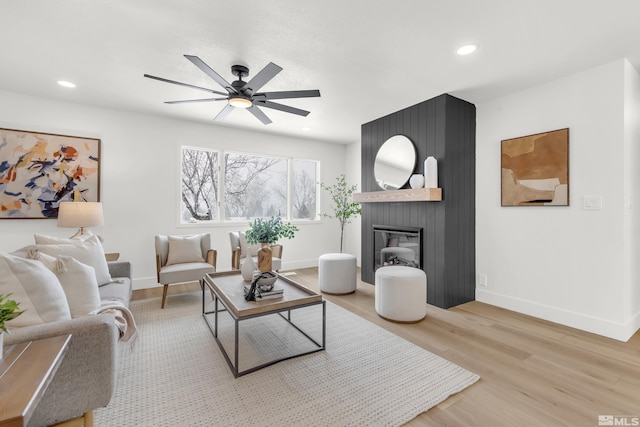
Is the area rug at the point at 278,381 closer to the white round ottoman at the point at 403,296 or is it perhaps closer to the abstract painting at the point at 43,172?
the white round ottoman at the point at 403,296

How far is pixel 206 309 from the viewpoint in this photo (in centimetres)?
328

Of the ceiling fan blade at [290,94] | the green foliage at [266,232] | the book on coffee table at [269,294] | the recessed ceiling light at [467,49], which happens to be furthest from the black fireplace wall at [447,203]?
the book on coffee table at [269,294]

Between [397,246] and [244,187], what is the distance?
9.25ft

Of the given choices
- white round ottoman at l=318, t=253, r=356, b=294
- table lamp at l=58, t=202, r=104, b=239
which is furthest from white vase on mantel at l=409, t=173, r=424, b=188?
table lamp at l=58, t=202, r=104, b=239

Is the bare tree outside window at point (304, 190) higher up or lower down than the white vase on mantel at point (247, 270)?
higher up

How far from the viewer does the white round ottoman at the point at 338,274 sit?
386 cm

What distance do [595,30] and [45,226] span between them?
589 cm

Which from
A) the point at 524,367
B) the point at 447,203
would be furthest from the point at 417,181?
the point at 524,367

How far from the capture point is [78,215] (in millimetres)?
3195

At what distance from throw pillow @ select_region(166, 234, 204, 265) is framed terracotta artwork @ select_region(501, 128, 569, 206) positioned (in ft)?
12.7

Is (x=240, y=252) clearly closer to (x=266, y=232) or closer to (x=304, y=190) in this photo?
(x=266, y=232)

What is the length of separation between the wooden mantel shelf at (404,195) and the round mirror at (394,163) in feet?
0.58

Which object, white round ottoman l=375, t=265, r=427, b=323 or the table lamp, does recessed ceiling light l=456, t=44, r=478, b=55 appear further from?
the table lamp

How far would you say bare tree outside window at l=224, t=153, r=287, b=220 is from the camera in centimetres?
493
